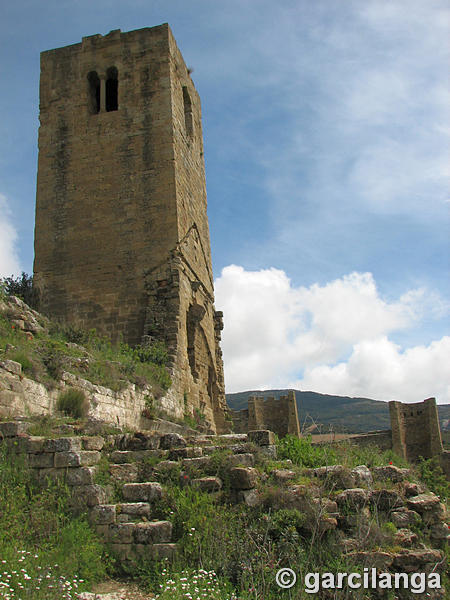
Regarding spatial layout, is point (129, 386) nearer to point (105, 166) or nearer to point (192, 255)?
point (192, 255)

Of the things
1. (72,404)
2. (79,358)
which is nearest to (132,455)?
(72,404)

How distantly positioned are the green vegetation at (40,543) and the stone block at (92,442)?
0.54m

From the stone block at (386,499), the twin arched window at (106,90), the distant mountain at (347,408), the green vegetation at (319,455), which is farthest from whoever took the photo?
the distant mountain at (347,408)

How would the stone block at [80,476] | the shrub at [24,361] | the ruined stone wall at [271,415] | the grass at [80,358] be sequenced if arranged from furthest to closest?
the ruined stone wall at [271,415] < the grass at [80,358] < the shrub at [24,361] < the stone block at [80,476]

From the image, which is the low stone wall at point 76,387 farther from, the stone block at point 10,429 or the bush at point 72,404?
the stone block at point 10,429

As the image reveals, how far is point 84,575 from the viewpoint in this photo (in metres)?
4.16

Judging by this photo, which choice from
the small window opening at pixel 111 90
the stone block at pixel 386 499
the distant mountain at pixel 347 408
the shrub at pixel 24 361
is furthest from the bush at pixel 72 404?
the distant mountain at pixel 347 408

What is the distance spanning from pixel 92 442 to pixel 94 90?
13.6m

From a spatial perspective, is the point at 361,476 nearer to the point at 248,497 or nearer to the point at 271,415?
the point at 248,497

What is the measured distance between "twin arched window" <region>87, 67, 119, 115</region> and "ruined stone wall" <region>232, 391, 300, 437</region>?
14770mm

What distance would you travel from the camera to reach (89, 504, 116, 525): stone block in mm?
4738

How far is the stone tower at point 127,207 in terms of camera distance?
13.6 metres

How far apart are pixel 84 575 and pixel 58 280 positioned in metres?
11.2

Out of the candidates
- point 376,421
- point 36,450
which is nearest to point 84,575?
point 36,450
